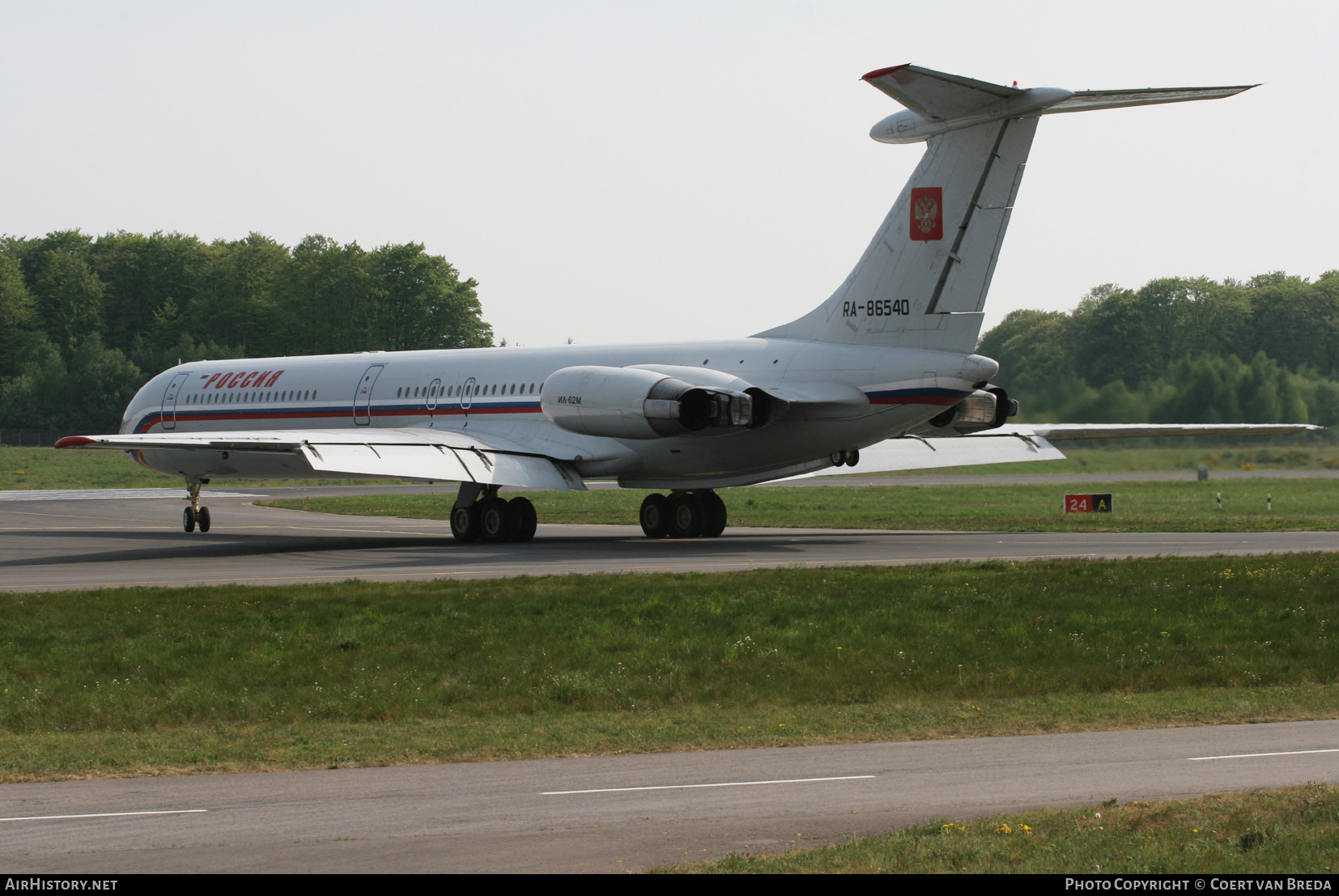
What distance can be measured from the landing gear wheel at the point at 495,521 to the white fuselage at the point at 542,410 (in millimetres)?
1528

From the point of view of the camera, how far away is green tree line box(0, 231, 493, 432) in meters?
92.1

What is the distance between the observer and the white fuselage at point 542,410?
85.3ft

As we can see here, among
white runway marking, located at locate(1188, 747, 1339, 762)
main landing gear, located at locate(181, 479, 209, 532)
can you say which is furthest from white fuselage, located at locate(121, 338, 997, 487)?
white runway marking, located at locate(1188, 747, 1339, 762)

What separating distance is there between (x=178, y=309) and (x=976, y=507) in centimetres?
8248

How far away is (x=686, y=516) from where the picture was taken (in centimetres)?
3092

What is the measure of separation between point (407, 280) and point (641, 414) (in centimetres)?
7539

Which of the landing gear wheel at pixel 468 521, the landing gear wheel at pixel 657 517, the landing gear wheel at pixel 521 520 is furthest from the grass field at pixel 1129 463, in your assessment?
the landing gear wheel at pixel 657 517

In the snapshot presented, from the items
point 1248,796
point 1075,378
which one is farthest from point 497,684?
point 1075,378

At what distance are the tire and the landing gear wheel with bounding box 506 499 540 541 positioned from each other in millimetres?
72

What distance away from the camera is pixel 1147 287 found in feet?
242

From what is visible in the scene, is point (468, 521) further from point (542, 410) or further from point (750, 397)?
point (750, 397)

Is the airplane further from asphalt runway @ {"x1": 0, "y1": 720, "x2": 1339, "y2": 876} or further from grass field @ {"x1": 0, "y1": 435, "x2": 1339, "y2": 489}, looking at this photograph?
grass field @ {"x1": 0, "y1": 435, "x2": 1339, "y2": 489}

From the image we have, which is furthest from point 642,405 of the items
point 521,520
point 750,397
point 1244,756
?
point 1244,756
